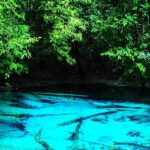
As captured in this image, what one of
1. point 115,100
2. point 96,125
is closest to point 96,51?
point 115,100

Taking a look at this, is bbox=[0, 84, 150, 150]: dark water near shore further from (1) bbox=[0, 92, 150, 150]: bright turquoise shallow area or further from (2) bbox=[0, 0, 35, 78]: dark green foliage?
(2) bbox=[0, 0, 35, 78]: dark green foliage

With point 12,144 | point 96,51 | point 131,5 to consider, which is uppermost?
point 131,5

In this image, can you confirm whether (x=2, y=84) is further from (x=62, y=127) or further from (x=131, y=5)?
(x=62, y=127)

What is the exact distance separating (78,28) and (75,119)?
23.7 ft

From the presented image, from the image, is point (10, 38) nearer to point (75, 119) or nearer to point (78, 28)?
point (78, 28)

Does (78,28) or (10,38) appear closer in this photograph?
(10,38)

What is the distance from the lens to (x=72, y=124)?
31.6 ft

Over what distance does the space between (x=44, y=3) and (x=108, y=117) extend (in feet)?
22.3

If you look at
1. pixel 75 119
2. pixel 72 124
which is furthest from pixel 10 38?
pixel 72 124

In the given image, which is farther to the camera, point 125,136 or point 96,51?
point 96,51

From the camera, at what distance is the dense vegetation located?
13484 millimetres

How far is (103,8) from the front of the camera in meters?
15.3

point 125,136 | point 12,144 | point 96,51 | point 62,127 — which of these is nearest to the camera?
point 12,144

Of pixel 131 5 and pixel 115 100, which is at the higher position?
pixel 131 5
